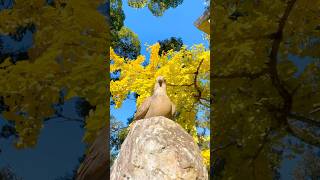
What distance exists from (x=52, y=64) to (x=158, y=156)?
2.12m

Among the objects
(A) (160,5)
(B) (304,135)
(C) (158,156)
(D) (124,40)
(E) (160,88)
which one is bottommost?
(C) (158,156)

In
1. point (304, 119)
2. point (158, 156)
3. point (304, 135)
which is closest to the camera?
point (158, 156)

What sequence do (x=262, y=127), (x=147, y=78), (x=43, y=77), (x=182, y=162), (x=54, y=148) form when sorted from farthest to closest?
(x=147, y=78) < (x=262, y=127) < (x=182, y=162) < (x=54, y=148) < (x=43, y=77)

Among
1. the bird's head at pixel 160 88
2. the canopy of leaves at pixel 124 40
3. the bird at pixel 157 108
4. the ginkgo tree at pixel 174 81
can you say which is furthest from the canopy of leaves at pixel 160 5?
the bird at pixel 157 108

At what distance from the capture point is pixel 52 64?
2.59 m

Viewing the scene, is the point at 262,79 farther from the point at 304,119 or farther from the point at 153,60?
the point at 153,60

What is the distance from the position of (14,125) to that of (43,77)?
57cm

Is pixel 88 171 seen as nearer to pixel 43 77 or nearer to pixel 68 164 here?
pixel 68 164

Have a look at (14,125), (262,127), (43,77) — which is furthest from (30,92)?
(262,127)

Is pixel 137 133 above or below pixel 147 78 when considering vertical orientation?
below

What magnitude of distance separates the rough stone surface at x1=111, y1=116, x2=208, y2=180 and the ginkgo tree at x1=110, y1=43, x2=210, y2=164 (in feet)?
10.9

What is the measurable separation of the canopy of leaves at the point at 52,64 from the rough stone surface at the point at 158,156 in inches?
64.3

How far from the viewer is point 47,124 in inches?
120

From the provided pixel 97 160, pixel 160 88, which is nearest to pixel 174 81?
pixel 160 88
